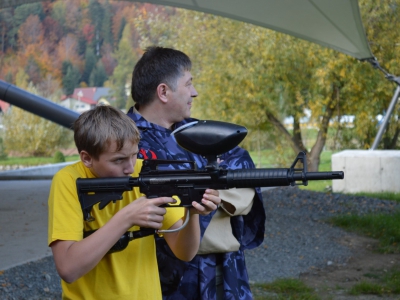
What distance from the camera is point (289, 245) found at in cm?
783

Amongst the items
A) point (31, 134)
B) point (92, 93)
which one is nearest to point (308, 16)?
point (31, 134)

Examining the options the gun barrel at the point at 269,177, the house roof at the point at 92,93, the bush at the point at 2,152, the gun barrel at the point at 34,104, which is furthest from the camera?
the house roof at the point at 92,93

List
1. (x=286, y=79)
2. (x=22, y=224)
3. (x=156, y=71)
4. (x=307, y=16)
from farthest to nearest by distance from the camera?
1. (x=286, y=79)
2. (x=307, y=16)
3. (x=22, y=224)
4. (x=156, y=71)

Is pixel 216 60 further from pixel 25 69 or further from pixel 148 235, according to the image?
pixel 25 69

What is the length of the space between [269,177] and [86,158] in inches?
24.5

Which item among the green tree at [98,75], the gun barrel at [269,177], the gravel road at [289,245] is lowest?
the gravel road at [289,245]

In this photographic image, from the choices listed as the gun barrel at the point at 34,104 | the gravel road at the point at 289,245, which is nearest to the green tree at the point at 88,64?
the gun barrel at the point at 34,104

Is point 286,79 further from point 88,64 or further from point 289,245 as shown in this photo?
point 88,64

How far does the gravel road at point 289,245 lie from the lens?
5.44m

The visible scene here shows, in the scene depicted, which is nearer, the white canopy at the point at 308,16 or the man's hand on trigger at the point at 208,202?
the man's hand on trigger at the point at 208,202

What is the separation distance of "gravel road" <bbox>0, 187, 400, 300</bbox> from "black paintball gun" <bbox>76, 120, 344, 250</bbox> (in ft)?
10.3

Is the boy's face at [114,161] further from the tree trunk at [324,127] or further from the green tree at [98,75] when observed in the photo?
the green tree at [98,75]

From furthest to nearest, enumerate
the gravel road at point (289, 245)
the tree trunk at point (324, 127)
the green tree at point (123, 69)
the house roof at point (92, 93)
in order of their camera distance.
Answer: the house roof at point (92, 93), the green tree at point (123, 69), the tree trunk at point (324, 127), the gravel road at point (289, 245)

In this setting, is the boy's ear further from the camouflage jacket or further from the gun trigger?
the camouflage jacket
